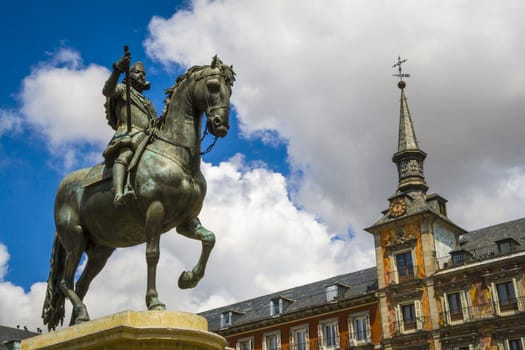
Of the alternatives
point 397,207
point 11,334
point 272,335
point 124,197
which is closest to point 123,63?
point 124,197

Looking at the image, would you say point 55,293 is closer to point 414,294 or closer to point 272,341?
point 414,294

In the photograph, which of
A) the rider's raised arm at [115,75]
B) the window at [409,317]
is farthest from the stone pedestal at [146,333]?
the window at [409,317]

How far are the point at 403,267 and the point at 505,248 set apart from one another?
680 cm

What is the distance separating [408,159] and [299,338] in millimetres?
15878

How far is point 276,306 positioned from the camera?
52875 mm

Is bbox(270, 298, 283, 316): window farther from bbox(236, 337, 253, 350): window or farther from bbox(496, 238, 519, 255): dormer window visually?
bbox(496, 238, 519, 255): dormer window

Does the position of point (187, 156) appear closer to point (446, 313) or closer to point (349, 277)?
point (446, 313)

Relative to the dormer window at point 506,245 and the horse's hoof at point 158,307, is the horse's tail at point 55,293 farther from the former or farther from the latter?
the dormer window at point 506,245

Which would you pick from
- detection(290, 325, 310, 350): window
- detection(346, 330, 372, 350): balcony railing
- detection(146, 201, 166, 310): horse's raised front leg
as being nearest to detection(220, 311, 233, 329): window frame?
detection(290, 325, 310, 350): window

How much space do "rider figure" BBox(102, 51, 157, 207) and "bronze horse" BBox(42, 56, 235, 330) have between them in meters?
0.15

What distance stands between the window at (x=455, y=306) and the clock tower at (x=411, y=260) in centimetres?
75

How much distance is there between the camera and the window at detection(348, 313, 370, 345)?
1815 inches

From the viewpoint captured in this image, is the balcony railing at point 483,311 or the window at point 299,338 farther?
the window at point 299,338

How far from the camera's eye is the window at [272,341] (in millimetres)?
A: 50594
